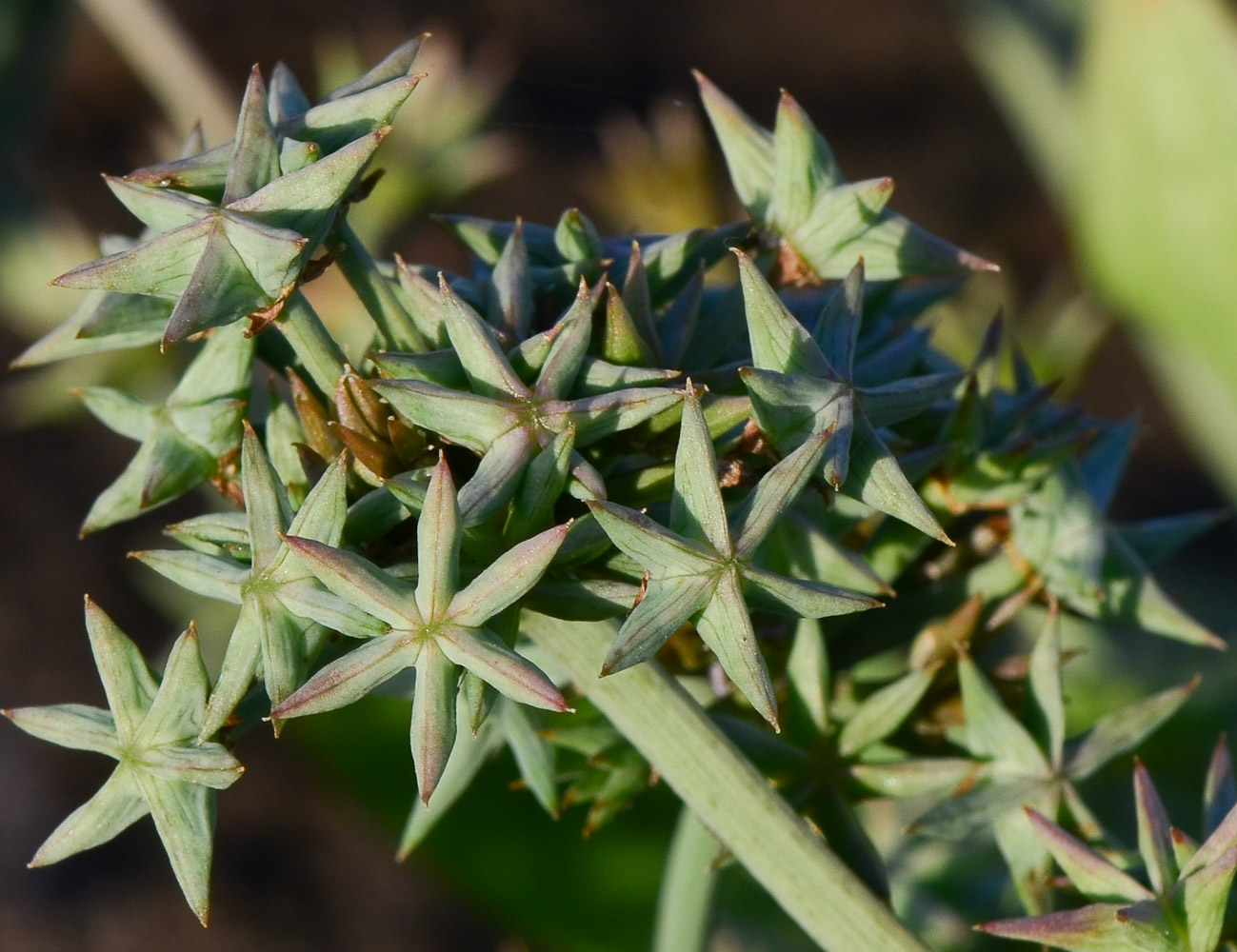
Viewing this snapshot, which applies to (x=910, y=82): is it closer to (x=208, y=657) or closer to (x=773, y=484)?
(x=208, y=657)

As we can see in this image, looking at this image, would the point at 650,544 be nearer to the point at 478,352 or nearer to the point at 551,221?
the point at 478,352

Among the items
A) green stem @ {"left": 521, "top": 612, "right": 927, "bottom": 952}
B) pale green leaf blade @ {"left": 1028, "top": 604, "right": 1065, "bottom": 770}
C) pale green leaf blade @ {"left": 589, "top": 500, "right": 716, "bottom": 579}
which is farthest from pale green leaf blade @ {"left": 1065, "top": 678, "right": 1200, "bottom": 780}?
pale green leaf blade @ {"left": 589, "top": 500, "right": 716, "bottom": 579}

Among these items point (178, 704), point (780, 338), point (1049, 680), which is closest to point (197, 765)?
point (178, 704)

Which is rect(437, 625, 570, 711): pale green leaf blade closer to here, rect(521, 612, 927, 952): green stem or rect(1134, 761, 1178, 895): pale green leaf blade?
rect(521, 612, 927, 952): green stem

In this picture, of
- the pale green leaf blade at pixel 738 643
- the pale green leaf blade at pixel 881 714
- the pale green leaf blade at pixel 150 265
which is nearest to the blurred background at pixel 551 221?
the pale green leaf blade at pixel 881 714

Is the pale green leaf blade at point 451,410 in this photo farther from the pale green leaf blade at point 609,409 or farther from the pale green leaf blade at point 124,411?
the pale green leaf blade at point 124,411

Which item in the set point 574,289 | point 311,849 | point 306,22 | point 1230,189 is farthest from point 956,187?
point 574,289
